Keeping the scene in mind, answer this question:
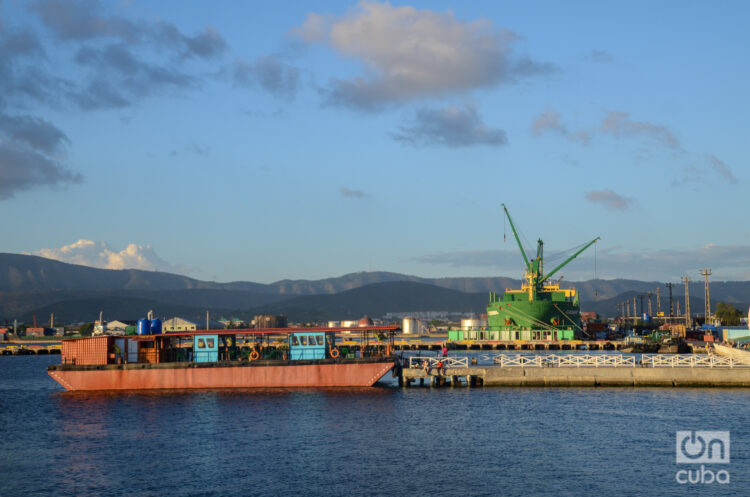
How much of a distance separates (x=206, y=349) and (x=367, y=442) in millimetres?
31304

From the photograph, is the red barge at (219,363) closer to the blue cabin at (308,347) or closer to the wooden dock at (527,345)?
the blue cabin at (308,347)

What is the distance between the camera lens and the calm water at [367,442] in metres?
37.8

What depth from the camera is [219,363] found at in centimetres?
7275

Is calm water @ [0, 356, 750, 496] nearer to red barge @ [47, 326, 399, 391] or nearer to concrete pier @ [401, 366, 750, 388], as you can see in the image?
concrete pier @ [401, 366, 750, 388]

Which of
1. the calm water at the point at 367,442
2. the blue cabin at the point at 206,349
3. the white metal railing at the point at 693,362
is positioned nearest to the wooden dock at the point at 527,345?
the white metal railing at the point at 693,362

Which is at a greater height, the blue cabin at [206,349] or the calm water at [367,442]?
the blue cabin at [206,349]

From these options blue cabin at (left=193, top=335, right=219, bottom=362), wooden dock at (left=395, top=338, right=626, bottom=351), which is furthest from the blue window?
wooden dock at (left=395, top=338, right=626, bottom=351)

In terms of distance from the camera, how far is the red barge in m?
71.3

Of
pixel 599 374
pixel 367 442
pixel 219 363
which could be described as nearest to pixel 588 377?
pixel 599 374

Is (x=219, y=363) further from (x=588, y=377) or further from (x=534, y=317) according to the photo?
(x=534, y=317)

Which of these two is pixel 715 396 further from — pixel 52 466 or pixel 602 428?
pixel 52 466

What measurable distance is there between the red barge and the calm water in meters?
1.93

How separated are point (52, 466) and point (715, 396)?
53451mm

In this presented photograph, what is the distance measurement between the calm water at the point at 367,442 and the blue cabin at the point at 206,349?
3701mm
